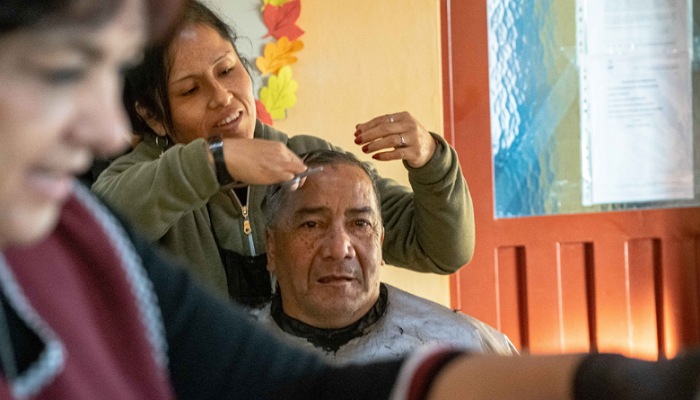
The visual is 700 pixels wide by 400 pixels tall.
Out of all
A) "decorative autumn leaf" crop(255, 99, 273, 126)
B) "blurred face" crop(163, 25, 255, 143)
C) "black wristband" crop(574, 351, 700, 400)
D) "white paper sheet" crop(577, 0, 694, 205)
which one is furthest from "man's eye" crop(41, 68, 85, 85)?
"white paper sheet" crop(577, 0, 694, 205)

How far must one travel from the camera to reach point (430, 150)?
2021 millimetres

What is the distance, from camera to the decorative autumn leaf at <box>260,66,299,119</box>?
3.03 metres

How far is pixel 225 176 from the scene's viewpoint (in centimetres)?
169

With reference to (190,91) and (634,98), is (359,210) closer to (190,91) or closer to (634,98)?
(190,91)

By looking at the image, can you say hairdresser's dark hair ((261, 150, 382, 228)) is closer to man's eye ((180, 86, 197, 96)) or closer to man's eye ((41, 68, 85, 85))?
man's eye ((180, 86, 197, 96))

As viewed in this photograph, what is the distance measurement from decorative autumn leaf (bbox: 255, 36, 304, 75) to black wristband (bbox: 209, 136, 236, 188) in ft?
4.47

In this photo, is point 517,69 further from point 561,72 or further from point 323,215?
point 323,215

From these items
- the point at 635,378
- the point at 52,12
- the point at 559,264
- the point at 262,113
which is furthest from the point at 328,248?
the point at 559,264

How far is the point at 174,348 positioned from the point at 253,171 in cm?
85

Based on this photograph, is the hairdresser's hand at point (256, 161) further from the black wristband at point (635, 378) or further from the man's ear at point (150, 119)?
the black wristband at point (635, 378)

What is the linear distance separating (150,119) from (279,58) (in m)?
1.15

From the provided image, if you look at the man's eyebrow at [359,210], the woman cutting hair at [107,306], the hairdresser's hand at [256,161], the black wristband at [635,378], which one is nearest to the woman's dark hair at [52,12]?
the woman cutting hair at [107,306]

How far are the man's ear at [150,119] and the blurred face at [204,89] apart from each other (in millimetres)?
44

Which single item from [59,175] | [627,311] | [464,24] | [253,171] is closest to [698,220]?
[627,311]
